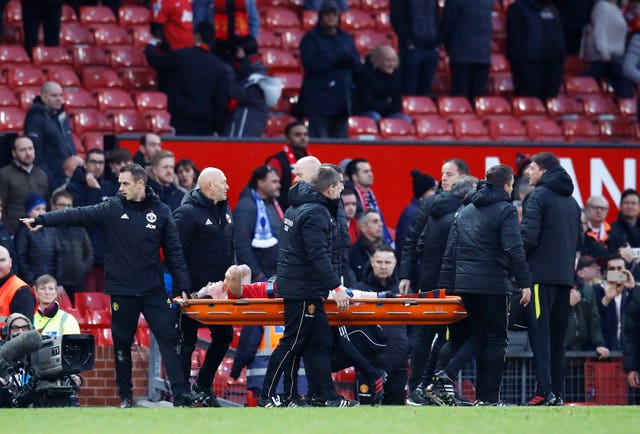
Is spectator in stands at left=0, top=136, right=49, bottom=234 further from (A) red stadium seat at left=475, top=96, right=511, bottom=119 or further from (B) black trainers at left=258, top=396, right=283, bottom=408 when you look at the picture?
(A) red stadium seat at left=475, top=96, right=511, bottom=119

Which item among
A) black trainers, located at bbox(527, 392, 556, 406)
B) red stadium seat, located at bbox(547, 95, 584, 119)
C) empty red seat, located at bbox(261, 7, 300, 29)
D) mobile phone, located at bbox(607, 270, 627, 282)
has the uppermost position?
empty red seat, located at bbox(261, 7, 300, 29)

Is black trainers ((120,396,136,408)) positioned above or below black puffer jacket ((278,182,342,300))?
below

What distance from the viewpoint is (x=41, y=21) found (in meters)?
20.1

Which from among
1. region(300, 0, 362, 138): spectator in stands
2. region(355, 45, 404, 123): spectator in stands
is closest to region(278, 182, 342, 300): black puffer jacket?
region(300, 0, 362, 138): spectator in stands

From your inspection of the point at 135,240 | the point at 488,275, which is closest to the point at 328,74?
the point at 135,240

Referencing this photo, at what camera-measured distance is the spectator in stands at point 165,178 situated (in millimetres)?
16156

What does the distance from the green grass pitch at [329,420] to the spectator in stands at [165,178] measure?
15.1 feet

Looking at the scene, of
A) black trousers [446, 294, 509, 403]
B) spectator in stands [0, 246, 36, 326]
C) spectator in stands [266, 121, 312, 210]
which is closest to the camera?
black trousers [446, 294, 509, 403]

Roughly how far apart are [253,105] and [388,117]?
89.9 inches

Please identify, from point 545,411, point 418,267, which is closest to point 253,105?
point 418,267

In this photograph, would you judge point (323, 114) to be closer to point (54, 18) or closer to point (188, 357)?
point (54, 18)

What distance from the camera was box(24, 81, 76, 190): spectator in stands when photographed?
56.0 feet

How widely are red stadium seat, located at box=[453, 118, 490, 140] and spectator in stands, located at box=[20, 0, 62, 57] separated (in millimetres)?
4968

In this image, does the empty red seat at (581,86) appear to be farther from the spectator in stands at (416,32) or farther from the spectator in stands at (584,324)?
the spectator in stands at (584,324)
